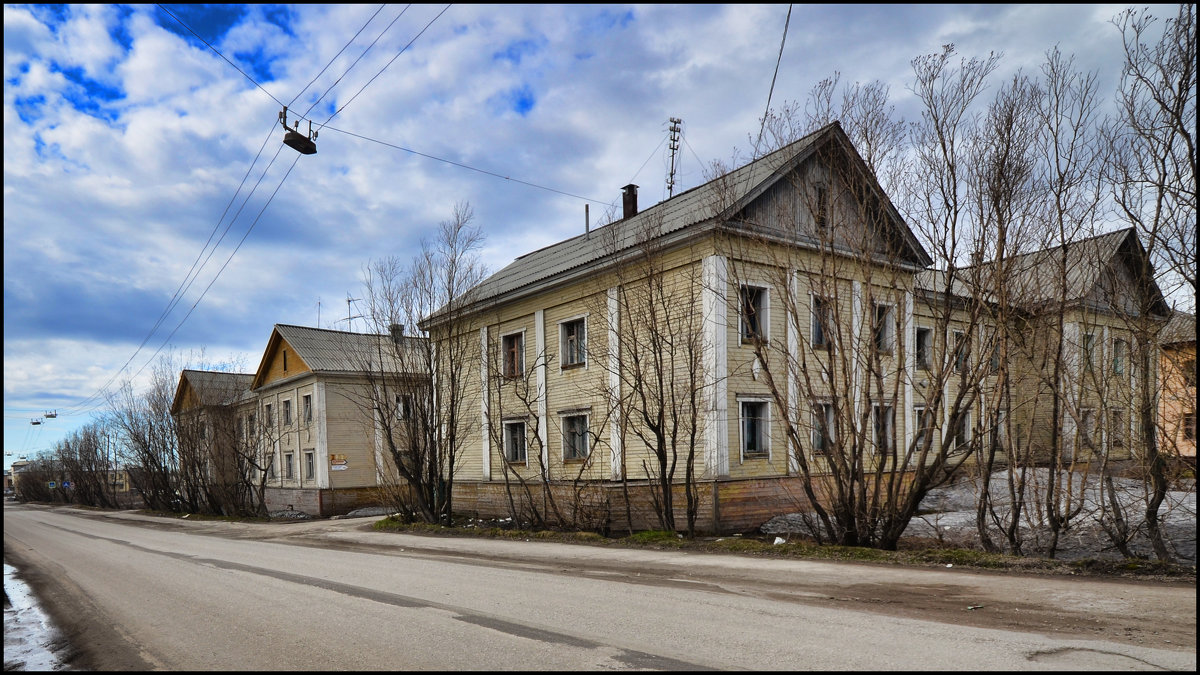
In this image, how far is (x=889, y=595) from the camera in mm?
9180

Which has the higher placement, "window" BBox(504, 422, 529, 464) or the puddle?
"window" BBox(504, 422, 529, 464)

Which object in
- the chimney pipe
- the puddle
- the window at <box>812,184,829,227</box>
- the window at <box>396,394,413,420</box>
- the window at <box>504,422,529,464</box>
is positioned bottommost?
the puddle

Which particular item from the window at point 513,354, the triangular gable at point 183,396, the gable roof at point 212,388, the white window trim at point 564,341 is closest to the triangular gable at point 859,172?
the white window trim at point 564,341

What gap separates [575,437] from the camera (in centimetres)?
2342

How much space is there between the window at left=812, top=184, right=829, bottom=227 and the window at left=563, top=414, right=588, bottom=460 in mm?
10224

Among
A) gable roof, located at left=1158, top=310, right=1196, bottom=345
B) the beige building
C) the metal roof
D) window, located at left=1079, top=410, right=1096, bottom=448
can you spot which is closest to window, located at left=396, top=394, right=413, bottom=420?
the beige building

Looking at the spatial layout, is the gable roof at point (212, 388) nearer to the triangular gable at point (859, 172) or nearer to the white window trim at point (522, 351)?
the white window trim at point (522, 351)

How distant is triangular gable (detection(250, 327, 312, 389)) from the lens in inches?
1549

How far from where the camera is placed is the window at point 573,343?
22906mm

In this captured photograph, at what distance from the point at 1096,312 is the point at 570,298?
1359 cm

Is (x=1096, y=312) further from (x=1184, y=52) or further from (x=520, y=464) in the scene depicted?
(x=520, y=464)

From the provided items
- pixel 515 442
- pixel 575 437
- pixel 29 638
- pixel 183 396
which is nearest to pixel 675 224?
pixel 575 437

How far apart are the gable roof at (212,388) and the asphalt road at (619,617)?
29.3 m

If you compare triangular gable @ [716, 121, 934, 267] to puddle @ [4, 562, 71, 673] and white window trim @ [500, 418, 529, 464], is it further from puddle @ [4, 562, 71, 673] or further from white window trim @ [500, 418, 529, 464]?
white window trim @ [500, 418, 529, 464]
